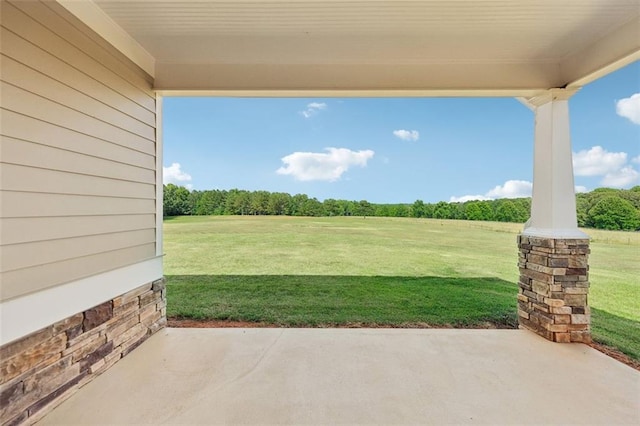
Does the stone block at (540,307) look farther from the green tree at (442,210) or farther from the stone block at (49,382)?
the green tree at (442,210)

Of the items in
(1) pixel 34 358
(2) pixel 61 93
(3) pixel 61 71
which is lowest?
(1) pixel 34 358

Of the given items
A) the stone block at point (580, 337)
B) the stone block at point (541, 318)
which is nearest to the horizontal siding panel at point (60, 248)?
the stone block at point (541, 318)

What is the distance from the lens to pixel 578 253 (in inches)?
109

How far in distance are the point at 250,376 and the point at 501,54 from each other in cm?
372

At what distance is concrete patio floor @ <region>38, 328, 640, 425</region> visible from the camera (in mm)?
1784

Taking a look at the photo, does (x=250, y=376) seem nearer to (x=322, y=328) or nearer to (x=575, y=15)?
(x=322, y=328)

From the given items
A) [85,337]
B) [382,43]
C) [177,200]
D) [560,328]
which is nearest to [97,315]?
[85,337]

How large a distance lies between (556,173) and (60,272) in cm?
432

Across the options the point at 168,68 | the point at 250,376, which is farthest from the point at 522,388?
the point at 168,68

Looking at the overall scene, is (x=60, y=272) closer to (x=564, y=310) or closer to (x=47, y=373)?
(x=47, y=373)

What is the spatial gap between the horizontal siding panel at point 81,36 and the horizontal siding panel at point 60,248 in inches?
54.0

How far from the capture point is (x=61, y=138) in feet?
6.11

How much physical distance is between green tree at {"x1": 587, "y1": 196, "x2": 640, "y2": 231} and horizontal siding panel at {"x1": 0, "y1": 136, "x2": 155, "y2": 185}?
6316mm

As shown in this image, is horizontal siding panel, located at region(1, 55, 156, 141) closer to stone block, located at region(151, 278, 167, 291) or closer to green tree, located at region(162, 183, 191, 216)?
stone block, located at region(151, 278, 167, 291)
